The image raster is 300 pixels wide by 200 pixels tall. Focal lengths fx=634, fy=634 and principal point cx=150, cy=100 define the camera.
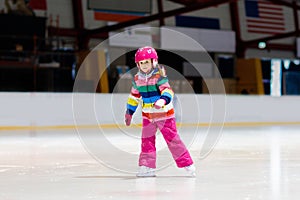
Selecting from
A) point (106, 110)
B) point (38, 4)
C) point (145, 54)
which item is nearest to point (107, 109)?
point (106, 110)

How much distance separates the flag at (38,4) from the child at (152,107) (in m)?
20.1

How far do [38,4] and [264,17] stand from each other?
38.8ft

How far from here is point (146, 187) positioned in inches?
185

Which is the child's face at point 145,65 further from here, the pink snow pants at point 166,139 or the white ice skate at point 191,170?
the white ice skate at point 191,170

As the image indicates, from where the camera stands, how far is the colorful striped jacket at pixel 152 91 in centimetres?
502

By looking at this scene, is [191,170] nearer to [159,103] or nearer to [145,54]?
[159,103]

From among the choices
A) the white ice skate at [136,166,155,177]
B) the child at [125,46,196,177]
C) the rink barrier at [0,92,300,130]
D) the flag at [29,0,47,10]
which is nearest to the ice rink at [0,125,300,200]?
the white ice skate at [136,166,155,177]

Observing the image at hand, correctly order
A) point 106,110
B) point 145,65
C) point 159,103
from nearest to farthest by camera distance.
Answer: point 159,103 < point 145,65 < point 106,110

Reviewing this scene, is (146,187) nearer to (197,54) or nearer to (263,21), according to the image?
(197,54)

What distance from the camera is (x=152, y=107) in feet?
16.7

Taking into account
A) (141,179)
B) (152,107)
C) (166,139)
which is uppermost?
(152,107)

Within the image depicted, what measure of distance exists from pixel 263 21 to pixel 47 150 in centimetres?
2427

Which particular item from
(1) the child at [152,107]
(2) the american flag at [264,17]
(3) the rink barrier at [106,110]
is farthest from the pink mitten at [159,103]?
(2) the american flag at [264,17]

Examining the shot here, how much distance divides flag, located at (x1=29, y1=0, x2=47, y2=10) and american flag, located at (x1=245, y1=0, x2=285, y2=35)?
1070 centimetres
